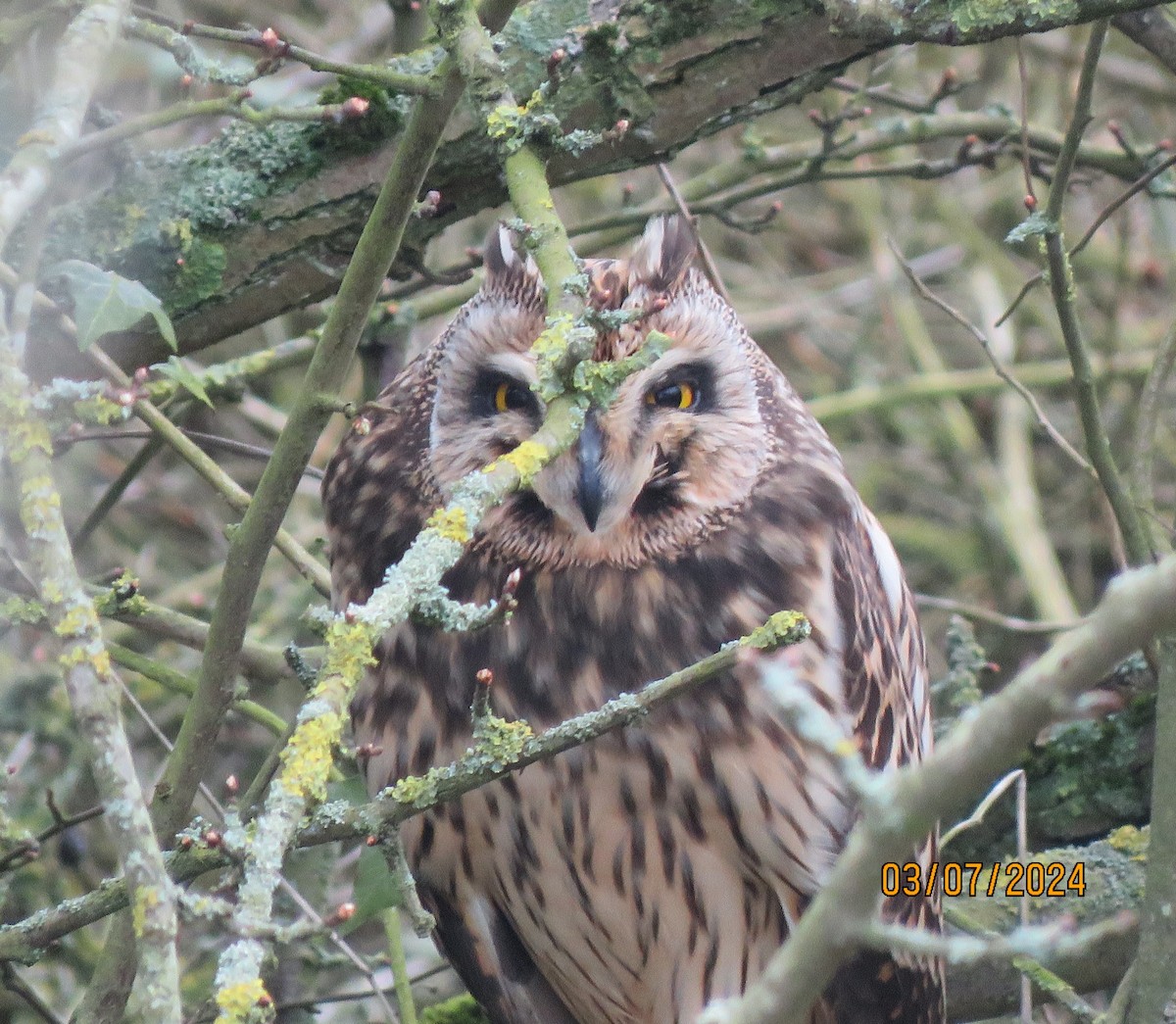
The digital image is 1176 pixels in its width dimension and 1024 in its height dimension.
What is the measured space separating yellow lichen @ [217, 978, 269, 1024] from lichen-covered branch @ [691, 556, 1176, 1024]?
0.39 metres

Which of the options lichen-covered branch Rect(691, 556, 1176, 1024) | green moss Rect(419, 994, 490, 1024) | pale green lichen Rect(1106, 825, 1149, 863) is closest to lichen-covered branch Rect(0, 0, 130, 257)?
lichen-covered branch Rect(691, 556, 1176, 1024)

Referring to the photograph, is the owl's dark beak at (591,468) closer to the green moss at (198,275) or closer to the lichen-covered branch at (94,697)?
the green moss at (198,275)

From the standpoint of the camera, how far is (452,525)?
4.34ft

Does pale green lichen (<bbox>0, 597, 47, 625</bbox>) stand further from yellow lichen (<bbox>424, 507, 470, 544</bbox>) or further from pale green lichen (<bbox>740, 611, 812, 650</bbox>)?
pale green lichen (<bbox>740, 611, 812, 650</bbox>)

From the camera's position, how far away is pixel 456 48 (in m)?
1.49

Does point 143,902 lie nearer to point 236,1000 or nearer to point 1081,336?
point 236,1000

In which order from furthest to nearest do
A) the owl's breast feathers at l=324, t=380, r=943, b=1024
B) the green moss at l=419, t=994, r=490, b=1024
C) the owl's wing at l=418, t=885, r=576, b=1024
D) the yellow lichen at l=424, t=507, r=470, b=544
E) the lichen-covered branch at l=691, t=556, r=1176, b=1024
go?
the green moss at l=419, t=994, r=490, b=1024, the owl's wing at l=418, t=885, r=576, b=1024, the owl's breast feathers at l=324, t=380, r=943, b=1024, the yellow lichen at l=424, t=507, r=470, b=544, the lichen-covered branch at l=691, t=556, r=1176, b=1024

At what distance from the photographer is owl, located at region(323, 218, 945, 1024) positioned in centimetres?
207

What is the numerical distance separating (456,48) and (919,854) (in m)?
1.43

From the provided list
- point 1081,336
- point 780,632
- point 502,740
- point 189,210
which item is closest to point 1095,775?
point 1081,336

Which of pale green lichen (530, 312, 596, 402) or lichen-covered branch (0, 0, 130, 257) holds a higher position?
lichen-covered branch (0, 0, 130, 257)

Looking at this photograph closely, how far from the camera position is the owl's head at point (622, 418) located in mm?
1937

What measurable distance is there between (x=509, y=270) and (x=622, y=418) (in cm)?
29

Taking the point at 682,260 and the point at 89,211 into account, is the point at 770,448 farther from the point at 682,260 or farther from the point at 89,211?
the point at 89,211
